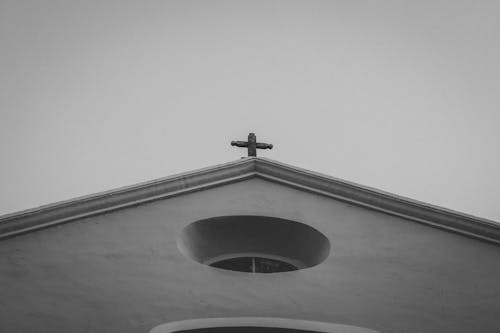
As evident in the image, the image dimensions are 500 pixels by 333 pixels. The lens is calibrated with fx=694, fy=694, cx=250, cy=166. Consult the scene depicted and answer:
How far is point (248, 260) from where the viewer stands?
1130 cm

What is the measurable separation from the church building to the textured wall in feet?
0.07

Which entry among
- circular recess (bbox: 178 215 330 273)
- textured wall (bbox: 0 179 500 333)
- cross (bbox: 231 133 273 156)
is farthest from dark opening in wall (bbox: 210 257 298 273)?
cross (bbox: 231 133 273 156)

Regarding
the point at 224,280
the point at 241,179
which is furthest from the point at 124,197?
the point at 224,280

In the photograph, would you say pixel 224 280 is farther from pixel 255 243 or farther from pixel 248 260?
pixel 255 243

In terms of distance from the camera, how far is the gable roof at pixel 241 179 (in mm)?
10453

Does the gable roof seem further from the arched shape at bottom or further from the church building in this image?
the arched shape at bottom

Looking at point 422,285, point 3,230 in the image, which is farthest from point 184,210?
point 422,285

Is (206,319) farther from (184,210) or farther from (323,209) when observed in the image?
(323,209)

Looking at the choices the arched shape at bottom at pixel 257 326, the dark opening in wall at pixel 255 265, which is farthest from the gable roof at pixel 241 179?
the arched shape at bottom at pixel 257 326

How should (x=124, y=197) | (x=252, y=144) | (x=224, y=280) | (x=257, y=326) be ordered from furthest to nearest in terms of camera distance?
(x=252, y=144), (x=124, y=197), (x=224, y=280), (x=257, y=326)

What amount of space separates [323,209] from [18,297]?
500cm

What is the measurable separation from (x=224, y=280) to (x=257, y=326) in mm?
979

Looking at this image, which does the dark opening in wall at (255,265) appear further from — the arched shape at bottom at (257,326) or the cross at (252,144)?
the cross at (252,144)

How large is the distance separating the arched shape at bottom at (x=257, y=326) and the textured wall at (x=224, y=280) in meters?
0.14
